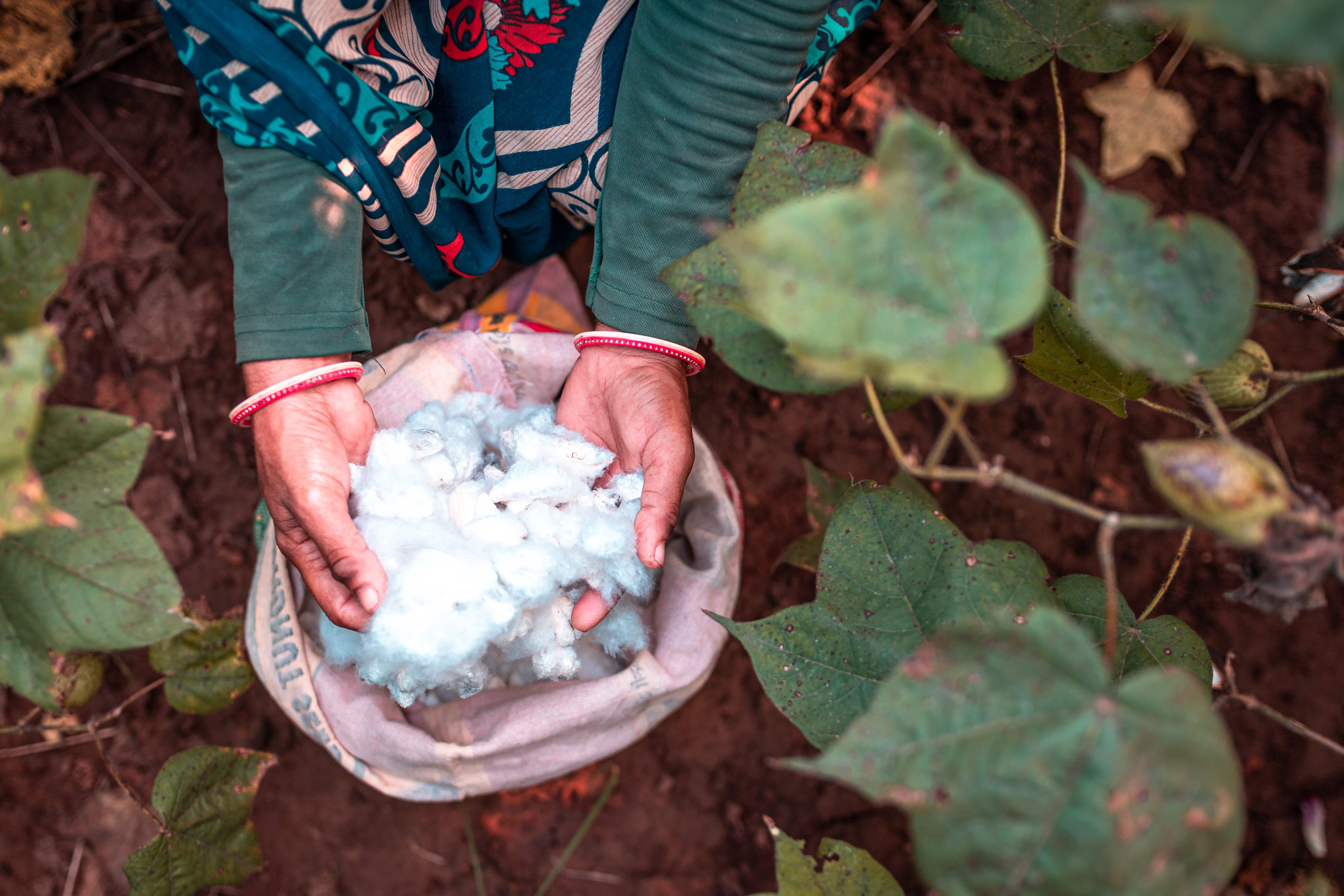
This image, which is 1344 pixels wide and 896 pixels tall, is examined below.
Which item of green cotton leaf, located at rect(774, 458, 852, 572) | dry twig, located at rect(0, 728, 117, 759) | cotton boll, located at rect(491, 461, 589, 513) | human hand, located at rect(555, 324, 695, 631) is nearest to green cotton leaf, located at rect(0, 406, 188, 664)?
cotton boll, located at rect(491, 461, 589, 513)

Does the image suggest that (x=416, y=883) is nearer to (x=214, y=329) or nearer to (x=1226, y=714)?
(x=214, y=329)

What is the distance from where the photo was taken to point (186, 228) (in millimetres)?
2029

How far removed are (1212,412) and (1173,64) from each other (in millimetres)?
1955

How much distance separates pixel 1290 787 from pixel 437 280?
2655 mm

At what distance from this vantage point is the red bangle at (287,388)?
1311 mm

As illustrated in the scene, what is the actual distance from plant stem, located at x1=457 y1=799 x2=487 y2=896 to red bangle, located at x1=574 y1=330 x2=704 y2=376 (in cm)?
134

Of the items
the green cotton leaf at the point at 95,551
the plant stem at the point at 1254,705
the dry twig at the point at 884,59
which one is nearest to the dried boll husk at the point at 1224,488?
the plant stem at the point at 1254,705

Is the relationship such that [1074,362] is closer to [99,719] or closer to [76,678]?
[76,678]

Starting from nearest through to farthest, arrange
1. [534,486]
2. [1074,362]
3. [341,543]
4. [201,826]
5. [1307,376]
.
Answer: [1307,376], [1074,362], [341,543], [534,486], [201,826]

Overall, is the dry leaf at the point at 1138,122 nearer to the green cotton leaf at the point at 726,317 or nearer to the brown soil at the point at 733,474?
the brown soil at the point at 733,474

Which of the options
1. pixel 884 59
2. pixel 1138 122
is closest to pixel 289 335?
pixel 884 59

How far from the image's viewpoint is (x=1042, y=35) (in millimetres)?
1298

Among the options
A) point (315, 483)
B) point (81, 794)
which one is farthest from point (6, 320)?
point (81, 794)

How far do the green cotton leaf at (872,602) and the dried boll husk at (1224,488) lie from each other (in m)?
0.36
